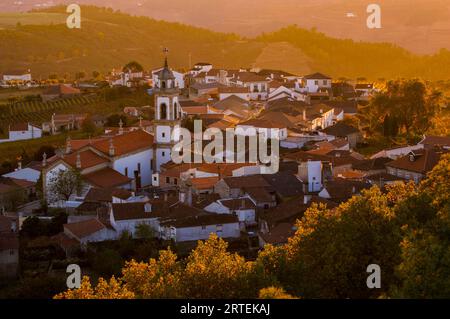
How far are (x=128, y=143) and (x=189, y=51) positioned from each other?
8517 centimetres

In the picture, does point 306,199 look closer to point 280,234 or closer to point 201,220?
point 280,234

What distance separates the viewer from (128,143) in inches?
1483

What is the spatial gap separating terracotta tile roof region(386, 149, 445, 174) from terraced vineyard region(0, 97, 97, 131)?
30319 millimetres

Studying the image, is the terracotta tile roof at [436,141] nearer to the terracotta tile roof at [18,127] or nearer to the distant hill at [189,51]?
the terracotta tile roof at [18,127]

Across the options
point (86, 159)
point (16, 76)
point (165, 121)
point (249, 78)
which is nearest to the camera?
point (86, 159)

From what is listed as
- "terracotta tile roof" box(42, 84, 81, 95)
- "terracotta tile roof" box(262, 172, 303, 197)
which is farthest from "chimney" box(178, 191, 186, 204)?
"terracotta tile roof" box(42, 84, 81, 95)

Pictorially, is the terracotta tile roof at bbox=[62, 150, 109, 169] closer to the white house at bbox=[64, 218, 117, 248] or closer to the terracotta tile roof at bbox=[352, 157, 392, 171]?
the white house at bbox=[64, 218, 117, 248]

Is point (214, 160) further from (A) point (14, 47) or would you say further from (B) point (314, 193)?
(A) point (14, 47)

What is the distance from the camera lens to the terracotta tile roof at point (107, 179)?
34.0 m

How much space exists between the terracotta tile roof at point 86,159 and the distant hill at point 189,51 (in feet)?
195

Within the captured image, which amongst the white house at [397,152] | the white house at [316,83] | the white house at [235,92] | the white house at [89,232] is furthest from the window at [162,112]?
the white house at [316,83]

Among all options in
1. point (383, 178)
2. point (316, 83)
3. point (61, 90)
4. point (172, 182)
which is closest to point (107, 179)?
point (172, 182)

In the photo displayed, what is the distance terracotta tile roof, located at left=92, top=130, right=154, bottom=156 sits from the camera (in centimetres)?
3638

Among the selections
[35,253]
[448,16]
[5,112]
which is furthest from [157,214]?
[448,16]
